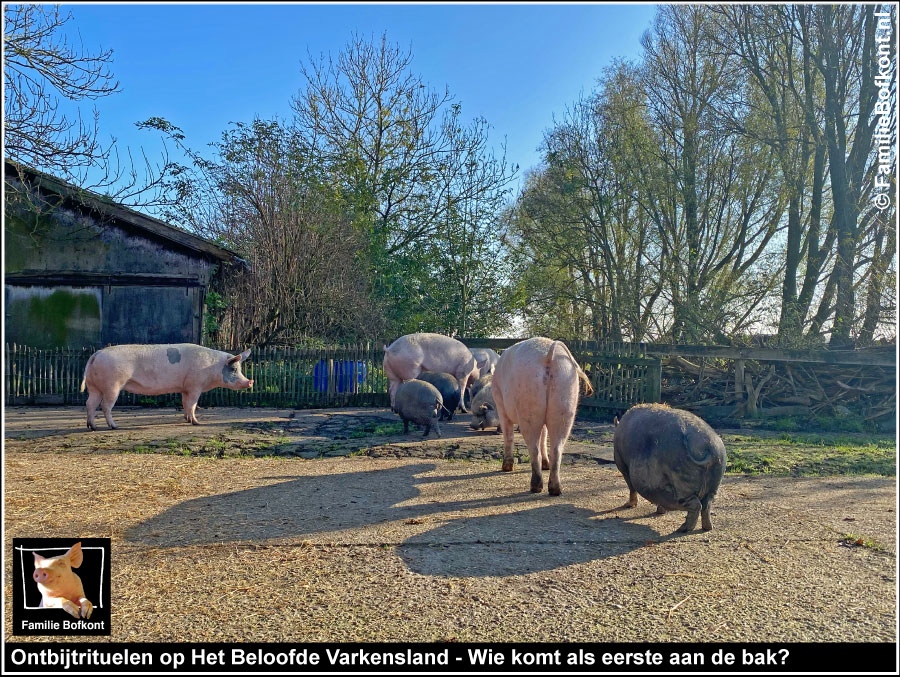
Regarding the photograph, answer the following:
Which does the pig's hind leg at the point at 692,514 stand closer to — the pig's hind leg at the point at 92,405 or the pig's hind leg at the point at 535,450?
the pig's hind leg at the point at 535,450

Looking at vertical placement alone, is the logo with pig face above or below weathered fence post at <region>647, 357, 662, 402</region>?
below

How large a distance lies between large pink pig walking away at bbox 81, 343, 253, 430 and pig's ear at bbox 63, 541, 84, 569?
739cm

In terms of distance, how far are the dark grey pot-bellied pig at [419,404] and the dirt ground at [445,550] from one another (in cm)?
159

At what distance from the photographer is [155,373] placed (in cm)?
1000

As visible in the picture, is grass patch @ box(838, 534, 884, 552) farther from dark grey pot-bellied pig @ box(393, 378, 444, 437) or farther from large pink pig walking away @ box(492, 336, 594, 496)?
dark grey pot-bellied pig @ box(393, 378, 444, 437)

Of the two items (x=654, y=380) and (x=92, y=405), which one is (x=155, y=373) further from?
(x=654, y=380)

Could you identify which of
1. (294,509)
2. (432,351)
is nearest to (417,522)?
(294,509)

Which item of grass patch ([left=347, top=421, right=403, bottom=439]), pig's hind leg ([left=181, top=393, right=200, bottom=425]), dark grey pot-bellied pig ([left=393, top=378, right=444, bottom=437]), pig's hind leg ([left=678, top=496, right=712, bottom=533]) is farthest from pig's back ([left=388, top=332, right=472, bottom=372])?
pig's hind leg ([left=678, top=496, right=712, bottom=533])

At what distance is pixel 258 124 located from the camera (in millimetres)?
18531

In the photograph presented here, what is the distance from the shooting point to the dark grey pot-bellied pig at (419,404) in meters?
8.96

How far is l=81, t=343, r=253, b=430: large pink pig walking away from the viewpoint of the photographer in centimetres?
952

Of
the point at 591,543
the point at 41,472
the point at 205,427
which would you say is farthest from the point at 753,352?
the point at 41,472

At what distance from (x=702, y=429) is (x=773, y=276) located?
12.6 meters

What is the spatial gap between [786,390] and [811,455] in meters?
4.80
